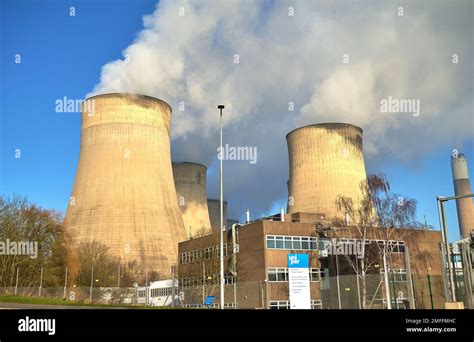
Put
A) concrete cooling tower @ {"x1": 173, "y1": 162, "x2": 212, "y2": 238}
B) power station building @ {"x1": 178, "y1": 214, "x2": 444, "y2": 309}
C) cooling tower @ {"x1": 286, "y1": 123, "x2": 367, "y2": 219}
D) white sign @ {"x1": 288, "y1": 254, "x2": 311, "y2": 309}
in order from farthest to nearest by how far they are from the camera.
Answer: concrete cooling tower @ {"x1": 173, "y1": 162, "x2": 212, "y2": 238}
cooling tower @ {"x1": 286, "y1": 123, "x2": 367, "y2": 219}
power station building @ {"x1": 178, "y1": 214, "x2": 444, "y2": 309}
white sign @ {"x1": 288, "y1": 254, "x2": 311, "y2": 309}

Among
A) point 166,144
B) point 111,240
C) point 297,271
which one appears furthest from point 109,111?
point 297,271

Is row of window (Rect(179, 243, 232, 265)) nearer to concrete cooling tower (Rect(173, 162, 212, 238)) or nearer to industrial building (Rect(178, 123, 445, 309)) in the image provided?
industrial building (Rect(178, 123, 445, 309))

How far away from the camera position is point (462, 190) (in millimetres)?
107750

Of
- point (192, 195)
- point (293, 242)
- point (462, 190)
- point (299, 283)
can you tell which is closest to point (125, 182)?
point (293, 242)

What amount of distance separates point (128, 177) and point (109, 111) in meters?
5.37

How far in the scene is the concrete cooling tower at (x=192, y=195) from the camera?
1969 inches

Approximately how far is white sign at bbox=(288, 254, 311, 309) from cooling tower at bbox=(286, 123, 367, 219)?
1825 cm

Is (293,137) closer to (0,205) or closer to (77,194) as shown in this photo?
(77,194)

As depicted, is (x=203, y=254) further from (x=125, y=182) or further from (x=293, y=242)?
(x=293, y=242)

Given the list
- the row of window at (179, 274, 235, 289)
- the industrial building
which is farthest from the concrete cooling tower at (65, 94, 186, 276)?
the industrial building

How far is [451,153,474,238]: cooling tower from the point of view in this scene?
10582cm
